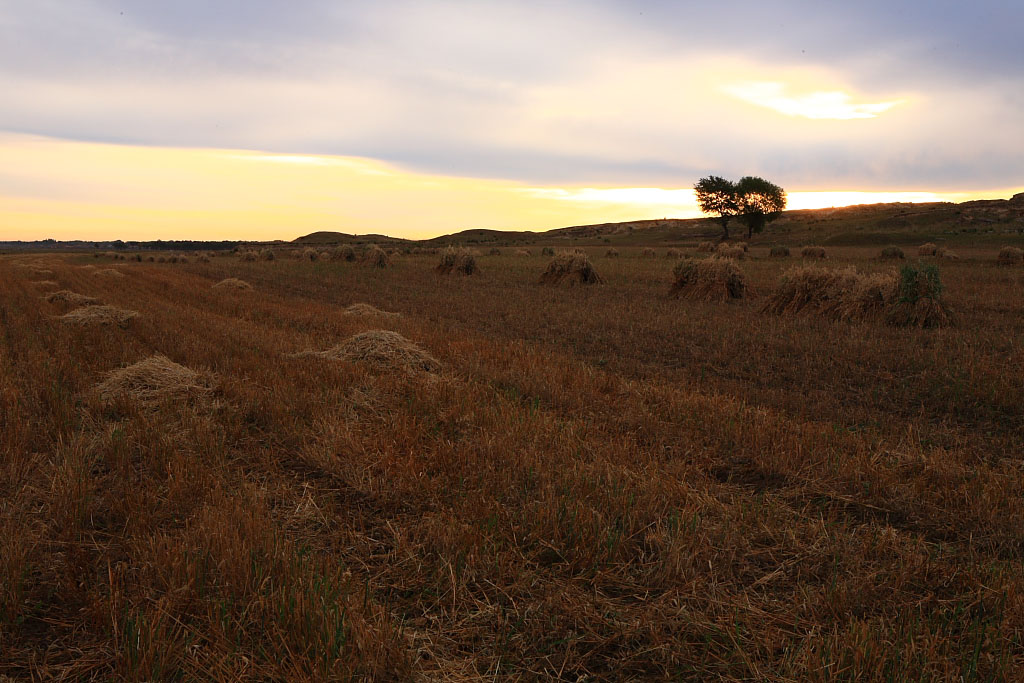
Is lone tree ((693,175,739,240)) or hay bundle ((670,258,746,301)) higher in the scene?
lone tree ((693,175,739,240))

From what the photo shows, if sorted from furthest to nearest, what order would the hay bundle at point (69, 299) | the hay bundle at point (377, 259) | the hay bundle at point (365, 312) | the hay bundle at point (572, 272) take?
1. the hay bundle at point (377, 259)
2. the hay bundle at point (572, 272)
3. the hay bundle at point (69, 299)
4. the hay bundle at point (365, 312)

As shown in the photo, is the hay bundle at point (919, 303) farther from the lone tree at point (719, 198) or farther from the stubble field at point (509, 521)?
the lone tree at point (719, 198)

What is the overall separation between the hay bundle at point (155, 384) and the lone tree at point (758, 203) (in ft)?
240

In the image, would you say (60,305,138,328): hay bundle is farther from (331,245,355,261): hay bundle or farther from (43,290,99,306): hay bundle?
(331,245,355,261): hay bundle

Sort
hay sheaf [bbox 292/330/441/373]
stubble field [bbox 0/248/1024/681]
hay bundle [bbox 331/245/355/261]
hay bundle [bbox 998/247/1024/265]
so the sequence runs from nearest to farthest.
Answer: stubble field [bbox 0/248/1024/681], hay sheaf [bbox 292/330/441/373], hay bundle [bbox 998/247/1024/265], hay bundle [bbox 331/245/355/261]

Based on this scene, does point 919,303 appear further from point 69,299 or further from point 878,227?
point 878,227

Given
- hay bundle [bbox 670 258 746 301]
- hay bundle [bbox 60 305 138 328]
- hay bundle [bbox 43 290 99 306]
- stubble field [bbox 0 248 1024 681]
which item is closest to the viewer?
stubble field [bbox 0 248 1024 681]

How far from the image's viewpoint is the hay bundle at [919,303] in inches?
439

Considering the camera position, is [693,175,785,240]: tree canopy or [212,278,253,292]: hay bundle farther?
[693,175,785,240]: tree canopy

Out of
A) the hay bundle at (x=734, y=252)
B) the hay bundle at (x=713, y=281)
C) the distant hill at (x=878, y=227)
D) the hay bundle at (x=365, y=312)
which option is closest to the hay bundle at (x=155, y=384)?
the hay bundle at (x=365, y=312)

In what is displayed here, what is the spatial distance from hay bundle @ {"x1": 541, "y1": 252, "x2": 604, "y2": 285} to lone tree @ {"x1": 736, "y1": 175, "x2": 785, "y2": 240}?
56210 millimetres

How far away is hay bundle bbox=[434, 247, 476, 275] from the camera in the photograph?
87.9 ft

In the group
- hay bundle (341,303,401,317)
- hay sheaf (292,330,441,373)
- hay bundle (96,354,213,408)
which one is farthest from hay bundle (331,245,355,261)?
hay bundle (96,354,213,408)

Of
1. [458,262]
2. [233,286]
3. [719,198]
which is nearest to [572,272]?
[458,262]
